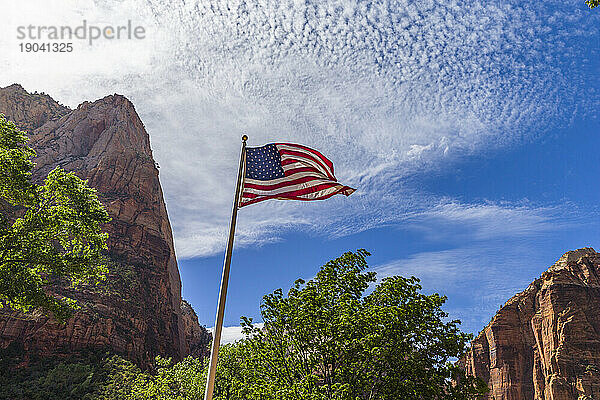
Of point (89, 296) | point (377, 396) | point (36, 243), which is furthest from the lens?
point (89, 296)

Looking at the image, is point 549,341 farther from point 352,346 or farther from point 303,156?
point 303,156

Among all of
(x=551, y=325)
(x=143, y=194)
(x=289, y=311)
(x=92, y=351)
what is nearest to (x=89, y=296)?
(x=92, y=351)

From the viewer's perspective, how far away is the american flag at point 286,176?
9719 mm

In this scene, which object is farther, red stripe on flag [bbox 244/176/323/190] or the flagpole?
red stripe on flag [bbox 244/176/323/190]

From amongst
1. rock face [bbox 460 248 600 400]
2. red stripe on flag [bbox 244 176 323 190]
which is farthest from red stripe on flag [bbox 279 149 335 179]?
rock face [bbox 460 248 600 400]

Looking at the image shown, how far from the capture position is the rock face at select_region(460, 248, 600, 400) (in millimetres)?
97812

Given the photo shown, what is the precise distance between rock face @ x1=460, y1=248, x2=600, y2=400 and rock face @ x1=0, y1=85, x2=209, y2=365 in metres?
→ 83.6

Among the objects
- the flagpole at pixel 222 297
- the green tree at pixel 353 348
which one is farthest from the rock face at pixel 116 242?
the flagpole at pixel 222 297

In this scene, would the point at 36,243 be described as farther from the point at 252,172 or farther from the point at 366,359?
the point at 366,359

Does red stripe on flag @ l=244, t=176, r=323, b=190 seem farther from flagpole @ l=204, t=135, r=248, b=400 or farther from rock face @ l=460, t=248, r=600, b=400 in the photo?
rock face @ l=460, t=248, r=600, b=400

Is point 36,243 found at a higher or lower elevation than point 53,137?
lower

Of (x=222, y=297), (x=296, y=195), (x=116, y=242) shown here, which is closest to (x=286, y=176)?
(x=296, y=195)

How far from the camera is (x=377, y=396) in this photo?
1470 cm

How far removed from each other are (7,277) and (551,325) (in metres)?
123
